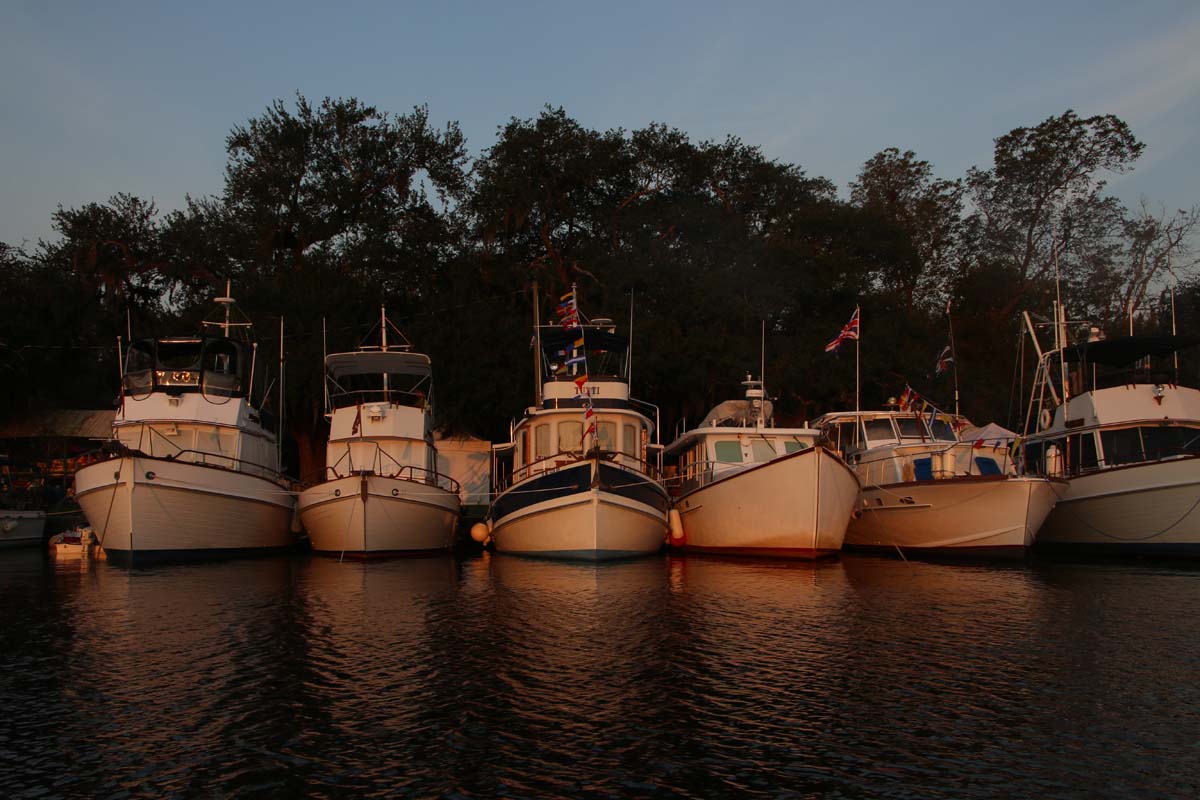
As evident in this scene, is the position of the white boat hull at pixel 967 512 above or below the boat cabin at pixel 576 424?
below

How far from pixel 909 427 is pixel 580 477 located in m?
10.5

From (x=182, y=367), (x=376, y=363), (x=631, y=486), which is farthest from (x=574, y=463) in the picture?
(x=182, y=367)

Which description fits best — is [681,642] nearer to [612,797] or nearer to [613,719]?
[613,719]

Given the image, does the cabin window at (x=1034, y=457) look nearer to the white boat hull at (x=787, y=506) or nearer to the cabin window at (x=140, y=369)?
the white boat hull at (x=787, y=506)

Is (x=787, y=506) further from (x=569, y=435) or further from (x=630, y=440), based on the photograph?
(x=569, y=435)

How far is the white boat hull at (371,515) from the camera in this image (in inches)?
840

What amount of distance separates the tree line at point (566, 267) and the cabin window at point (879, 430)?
8.65 metres

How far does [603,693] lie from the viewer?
866cm

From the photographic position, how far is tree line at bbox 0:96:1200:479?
115 feet

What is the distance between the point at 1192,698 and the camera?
849 centimetres

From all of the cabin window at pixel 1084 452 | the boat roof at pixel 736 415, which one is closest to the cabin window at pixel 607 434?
the boat roof at pixel 736 415

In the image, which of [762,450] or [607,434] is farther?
[762,450]

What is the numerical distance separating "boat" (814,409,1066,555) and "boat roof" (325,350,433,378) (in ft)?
36.8

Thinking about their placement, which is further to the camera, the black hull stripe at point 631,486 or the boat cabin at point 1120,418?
the boat cabin at point 1120,418
